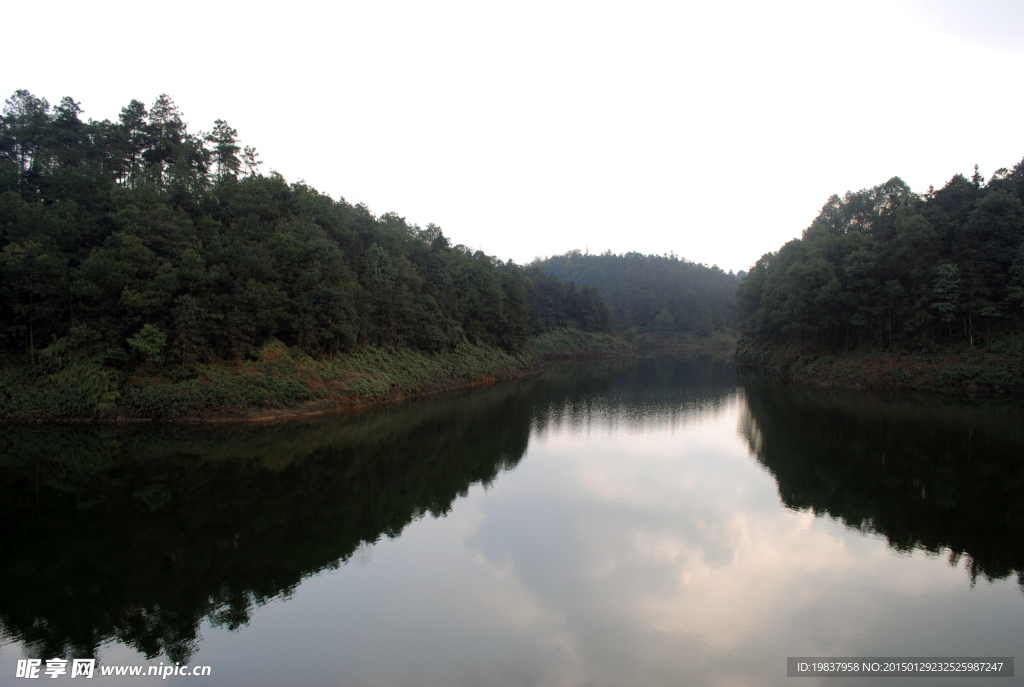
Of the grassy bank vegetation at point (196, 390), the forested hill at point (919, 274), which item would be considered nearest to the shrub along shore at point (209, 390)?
the grassy bank vegetation at point (196, 390)

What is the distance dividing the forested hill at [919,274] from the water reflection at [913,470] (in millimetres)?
7959

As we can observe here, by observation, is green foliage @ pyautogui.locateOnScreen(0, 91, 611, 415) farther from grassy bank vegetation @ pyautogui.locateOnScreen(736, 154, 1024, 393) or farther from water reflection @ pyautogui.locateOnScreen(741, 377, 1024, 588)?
grassy bank vegetation @ pyautogui.locateOnScreen(736, 154, 1024, 393)

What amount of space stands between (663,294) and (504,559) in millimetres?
107205

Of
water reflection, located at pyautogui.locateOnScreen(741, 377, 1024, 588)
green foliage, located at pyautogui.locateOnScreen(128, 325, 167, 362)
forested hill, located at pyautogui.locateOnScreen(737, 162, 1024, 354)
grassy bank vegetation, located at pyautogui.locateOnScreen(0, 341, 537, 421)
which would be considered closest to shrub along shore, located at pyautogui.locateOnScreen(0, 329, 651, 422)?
grassy bank vegetation, located at pyautogui.locateOnScreen(0, 341, 537, 421)

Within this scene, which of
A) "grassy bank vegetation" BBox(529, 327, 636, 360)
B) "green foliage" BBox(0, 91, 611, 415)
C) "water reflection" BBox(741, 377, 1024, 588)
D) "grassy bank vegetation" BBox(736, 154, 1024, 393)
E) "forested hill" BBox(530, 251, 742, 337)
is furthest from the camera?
"forested hill" BBox(530, 251, 742, 337)

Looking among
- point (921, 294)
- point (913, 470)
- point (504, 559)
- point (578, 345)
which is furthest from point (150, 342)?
point (578, 345)

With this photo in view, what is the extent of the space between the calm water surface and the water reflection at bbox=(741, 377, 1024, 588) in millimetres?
105

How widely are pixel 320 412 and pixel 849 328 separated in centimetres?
3654

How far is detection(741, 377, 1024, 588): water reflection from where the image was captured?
11703 millimetres

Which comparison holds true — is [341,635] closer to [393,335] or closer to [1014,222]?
[393,335]

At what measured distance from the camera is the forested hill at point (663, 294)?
108562 mm

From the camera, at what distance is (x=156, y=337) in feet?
76.1

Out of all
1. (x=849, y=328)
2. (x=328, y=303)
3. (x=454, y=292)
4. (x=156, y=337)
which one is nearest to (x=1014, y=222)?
(x=849, y=328)

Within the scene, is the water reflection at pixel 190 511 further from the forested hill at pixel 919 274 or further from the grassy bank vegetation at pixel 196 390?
the forested hill at pixel 919 274
